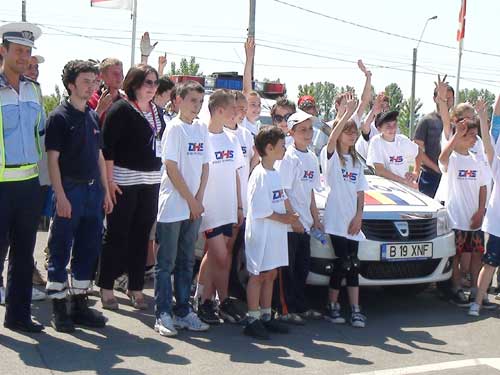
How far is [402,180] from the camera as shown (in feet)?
25.4

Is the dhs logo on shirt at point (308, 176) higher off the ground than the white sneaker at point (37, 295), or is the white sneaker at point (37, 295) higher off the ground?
the dhs logo on shirt at point (308, 176)

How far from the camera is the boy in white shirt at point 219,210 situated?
5.98 metres

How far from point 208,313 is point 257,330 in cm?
58

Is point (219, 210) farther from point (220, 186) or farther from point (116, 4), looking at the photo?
point (116, 4)

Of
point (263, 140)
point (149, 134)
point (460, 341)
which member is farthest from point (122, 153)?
point (460, 341)

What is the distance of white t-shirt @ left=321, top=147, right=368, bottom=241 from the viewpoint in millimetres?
6203

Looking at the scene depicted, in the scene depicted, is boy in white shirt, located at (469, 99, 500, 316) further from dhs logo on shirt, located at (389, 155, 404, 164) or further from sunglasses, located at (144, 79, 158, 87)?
sunglasses, located at (144, 79, 158, 87)

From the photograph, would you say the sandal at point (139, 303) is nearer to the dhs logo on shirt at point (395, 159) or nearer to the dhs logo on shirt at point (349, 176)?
the dhs logo on shirt at point (349, 176)

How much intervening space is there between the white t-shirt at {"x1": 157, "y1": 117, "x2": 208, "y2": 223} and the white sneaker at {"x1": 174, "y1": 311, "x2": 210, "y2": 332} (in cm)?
83

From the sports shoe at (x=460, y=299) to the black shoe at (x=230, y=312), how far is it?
7.42ft

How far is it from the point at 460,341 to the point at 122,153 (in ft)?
10.4

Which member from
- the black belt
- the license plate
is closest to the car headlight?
the license plate

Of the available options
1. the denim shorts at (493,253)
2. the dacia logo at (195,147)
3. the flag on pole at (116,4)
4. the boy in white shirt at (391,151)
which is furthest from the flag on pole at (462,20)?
the dacia logo at (195,147)

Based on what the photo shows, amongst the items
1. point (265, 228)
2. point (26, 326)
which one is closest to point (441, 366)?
point (265, 228)
